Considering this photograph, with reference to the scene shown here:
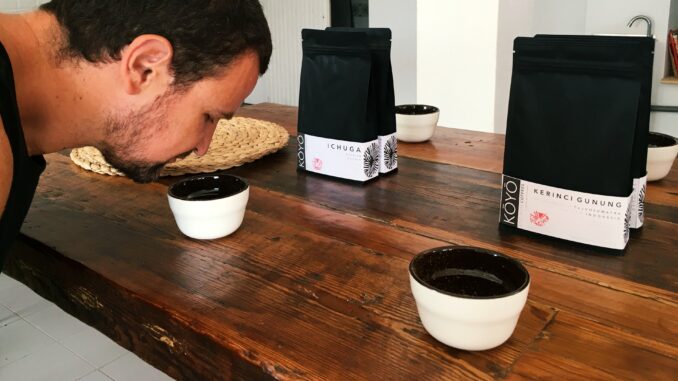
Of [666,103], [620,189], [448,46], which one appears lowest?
[666,103]

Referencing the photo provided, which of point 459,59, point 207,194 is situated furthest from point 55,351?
point 459,59

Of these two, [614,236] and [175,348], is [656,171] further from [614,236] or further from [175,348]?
[175,348]

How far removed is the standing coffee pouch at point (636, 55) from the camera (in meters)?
0.66

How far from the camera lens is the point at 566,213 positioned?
0.73 metres

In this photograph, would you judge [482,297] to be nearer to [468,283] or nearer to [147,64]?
[468,283]

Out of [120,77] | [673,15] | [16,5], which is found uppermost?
[16,5]

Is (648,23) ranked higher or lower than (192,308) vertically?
higher

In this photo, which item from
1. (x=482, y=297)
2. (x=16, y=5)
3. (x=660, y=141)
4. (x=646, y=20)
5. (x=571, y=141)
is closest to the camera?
(x=482, y=297)

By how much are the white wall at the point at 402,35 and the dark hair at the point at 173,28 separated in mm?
2830

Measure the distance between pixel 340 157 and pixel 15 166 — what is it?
0.54 metres

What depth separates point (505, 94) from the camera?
2.03 metres

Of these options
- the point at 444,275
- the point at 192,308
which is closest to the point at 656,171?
the point at 444,275

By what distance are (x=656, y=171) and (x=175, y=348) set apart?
0.80 metres

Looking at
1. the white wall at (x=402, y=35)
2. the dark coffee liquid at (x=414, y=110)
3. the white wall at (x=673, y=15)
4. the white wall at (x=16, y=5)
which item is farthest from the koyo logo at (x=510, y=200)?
the white wall at (x=16, y=5)
